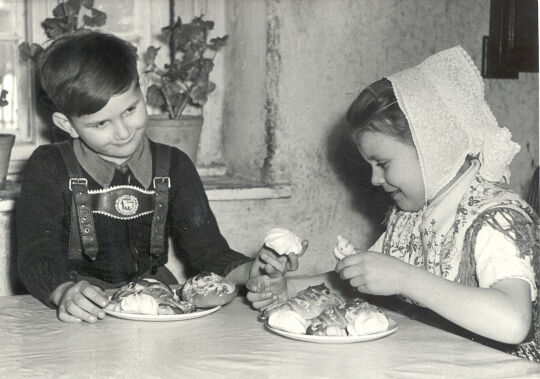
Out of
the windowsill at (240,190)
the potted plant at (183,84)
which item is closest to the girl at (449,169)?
the windowsill at (240,190)

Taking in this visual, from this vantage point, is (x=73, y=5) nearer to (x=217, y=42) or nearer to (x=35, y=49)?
(x=35, y=49)

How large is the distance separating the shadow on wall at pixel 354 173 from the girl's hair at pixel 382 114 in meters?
0.96

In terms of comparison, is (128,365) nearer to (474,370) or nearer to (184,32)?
(474,370)

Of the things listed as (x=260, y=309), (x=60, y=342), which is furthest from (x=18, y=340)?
(x=260, y=309)

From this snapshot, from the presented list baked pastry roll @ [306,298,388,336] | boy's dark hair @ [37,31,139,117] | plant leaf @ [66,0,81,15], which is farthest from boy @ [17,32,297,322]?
plant leaf @ [66,0,81,15]

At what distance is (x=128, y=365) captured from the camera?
4.13 ft

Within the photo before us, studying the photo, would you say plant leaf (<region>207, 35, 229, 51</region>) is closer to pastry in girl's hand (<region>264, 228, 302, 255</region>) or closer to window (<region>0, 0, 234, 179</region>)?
window (<region>0, 0, 234, 179</region>)

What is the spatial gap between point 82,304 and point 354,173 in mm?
1532

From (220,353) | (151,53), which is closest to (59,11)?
(151,53)

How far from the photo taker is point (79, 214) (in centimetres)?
208

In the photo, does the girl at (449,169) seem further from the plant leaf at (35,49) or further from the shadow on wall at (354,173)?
the plant leaf at (35,49)

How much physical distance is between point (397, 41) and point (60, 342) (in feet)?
6.09

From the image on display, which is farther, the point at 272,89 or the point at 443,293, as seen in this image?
the point at 272,89

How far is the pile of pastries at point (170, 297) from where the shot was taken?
1.57m
